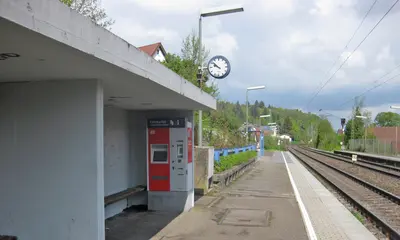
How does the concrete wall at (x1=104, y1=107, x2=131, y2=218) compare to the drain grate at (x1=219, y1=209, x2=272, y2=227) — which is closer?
the drain grate at (x1=219, y1=209, x2=272, y2=227)

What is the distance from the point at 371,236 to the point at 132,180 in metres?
5.53

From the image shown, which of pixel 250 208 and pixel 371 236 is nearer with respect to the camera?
pixel 371 236

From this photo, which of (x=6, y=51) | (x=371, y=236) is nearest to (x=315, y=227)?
(x=371, y=236)

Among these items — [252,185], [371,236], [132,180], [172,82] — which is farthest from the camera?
[252,185]

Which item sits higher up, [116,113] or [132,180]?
[116,113]

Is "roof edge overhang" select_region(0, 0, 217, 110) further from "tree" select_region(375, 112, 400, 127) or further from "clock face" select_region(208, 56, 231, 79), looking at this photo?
"tree" select_region(375, 112, 400, 127)

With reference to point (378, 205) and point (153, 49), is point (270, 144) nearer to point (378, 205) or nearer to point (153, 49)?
point (153, 49)

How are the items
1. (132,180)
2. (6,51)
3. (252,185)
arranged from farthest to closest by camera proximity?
1. (252,185)
2. (132,180)
3. (6,51)

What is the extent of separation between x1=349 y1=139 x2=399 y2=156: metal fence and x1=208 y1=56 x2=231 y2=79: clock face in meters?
44.1

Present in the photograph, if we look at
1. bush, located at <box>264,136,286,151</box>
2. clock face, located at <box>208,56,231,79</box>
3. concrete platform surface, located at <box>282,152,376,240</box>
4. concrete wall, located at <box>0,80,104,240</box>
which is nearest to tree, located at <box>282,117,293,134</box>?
bush, located at <box>264,136,286,151</box>

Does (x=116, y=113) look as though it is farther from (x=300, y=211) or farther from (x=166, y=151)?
(x=300, y=211)

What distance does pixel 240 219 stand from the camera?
9.67 meters

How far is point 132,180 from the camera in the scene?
10750mm

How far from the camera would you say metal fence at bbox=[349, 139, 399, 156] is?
55.8 metres
